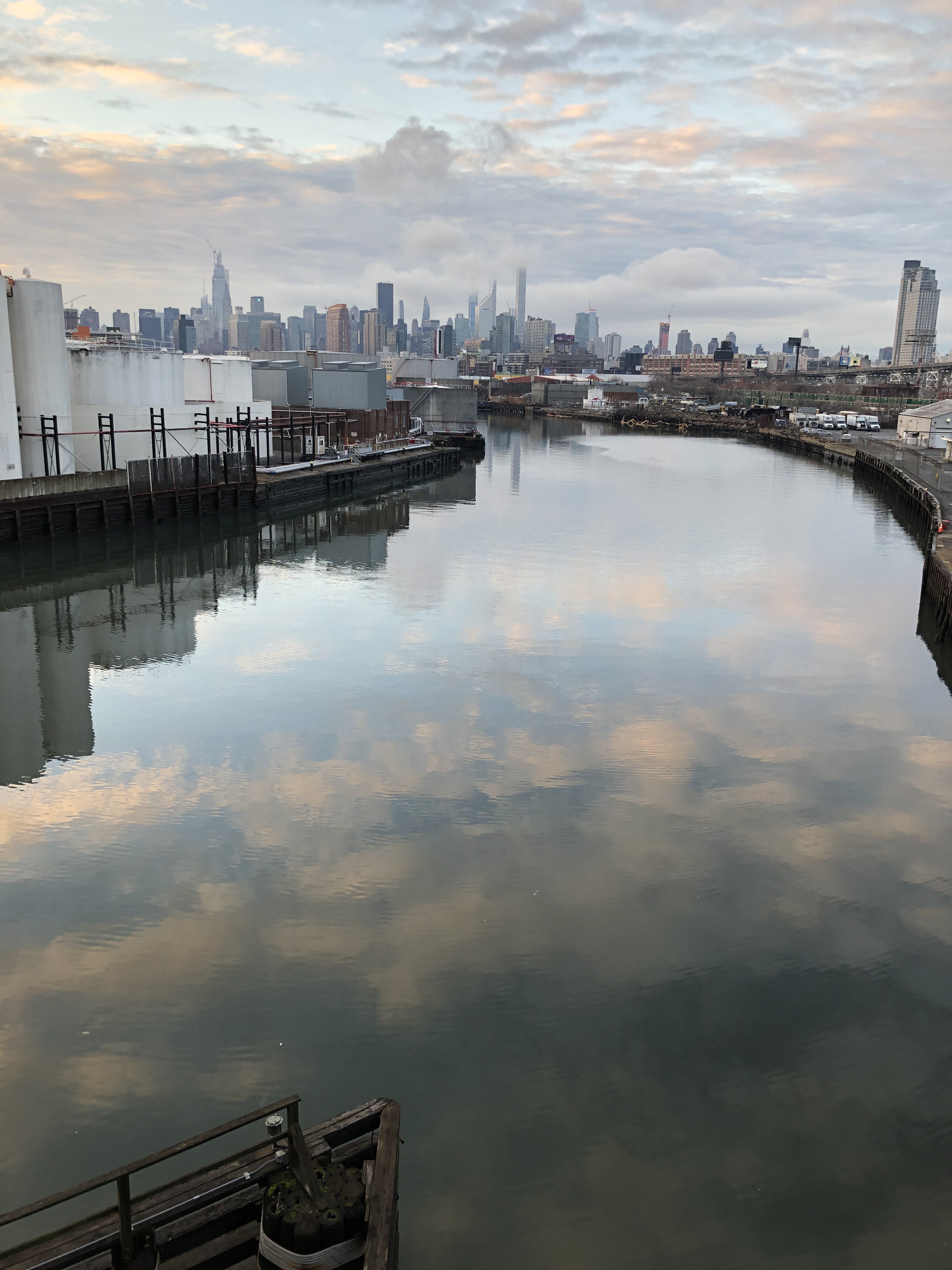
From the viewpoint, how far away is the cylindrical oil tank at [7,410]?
2950 centimetres

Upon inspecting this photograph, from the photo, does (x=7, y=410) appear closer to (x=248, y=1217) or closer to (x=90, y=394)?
(x=90, y=394)

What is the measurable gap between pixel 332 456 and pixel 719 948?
47401 mm

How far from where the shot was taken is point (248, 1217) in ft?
17.4

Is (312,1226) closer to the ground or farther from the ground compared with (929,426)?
closer to the ground

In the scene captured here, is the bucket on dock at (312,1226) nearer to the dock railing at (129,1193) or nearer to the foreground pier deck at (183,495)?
the dock railing at (129,1193)

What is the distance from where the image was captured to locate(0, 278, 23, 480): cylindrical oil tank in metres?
29.5

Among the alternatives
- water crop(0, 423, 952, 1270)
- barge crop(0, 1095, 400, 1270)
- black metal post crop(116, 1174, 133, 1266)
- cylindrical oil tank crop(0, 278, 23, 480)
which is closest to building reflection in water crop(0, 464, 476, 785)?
water crop(0, 423, 952, 1270)

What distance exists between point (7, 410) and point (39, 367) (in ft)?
8.71

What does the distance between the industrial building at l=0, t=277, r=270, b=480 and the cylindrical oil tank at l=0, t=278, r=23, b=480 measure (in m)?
0.03

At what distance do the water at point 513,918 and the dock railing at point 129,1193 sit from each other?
1.80 metres

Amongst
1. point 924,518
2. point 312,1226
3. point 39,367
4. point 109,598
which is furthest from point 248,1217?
point 924,518

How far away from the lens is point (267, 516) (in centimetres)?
4106

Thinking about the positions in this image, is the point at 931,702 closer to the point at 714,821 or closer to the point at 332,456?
the point at 714,821

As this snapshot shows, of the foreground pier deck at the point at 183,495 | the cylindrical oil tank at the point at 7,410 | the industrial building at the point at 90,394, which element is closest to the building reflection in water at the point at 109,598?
the foreground pier deck at the point at 183,495
